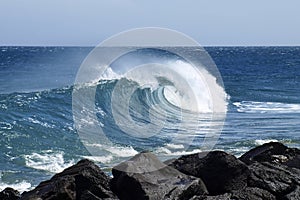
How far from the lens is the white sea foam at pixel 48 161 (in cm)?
1368

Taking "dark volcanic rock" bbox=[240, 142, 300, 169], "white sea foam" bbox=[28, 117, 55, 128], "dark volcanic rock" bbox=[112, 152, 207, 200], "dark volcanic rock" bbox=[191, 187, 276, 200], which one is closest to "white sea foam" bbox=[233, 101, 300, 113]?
"white sea foam" bbox=[28, 117, 55, 128]

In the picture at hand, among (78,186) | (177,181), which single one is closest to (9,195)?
(78,186)

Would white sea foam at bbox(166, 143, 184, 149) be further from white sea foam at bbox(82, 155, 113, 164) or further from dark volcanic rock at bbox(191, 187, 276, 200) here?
dark volcanic rock at bbox(191, 187, 276, 200)

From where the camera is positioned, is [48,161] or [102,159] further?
[102,159]

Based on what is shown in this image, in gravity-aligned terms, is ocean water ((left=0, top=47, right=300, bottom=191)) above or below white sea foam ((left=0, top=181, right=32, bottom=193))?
below

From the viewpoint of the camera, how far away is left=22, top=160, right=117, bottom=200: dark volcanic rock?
7.48 metres

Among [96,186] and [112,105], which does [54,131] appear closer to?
[112,105]

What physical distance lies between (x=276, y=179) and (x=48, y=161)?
772 cm

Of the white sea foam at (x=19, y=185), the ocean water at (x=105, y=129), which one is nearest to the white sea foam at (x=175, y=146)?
the ocean water at (x=105, y=129)

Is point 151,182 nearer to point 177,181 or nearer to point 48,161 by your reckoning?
point 177,181

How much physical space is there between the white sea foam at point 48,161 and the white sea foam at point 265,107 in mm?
12738

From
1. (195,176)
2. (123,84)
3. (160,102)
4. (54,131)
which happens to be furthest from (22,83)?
(195,176)

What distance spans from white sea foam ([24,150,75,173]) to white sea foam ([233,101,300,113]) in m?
12.7

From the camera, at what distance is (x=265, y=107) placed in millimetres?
28500
